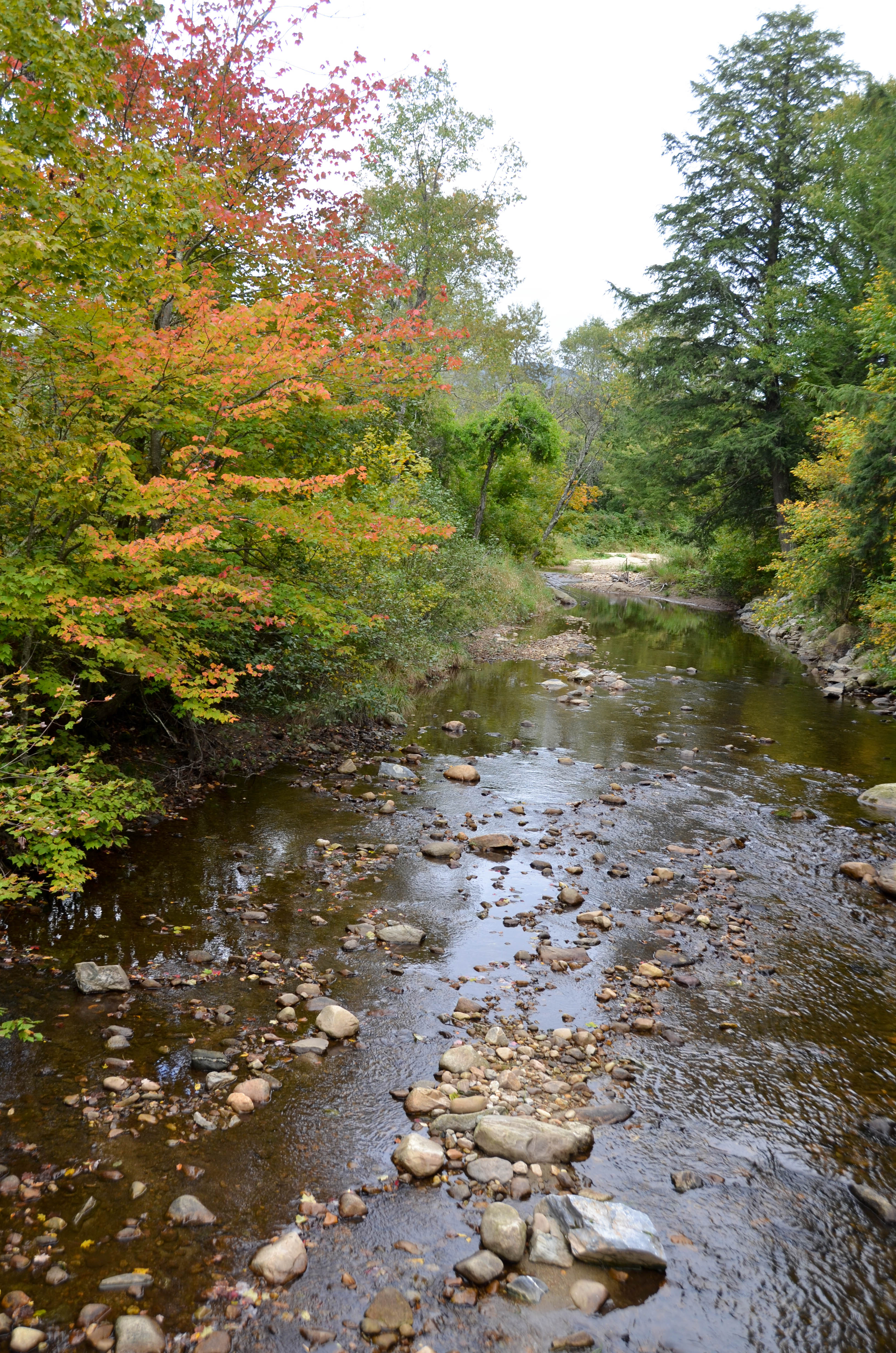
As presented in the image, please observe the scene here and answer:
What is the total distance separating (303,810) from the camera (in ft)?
27.7

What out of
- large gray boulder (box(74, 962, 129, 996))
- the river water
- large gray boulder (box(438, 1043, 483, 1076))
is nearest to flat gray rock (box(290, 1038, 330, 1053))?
the river water

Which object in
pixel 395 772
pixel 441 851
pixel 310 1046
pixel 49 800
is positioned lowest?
pixel 395 772

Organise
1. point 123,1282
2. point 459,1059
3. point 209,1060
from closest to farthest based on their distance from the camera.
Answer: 1. point 123,1282
2. point 209,1060
3. point 459,1059

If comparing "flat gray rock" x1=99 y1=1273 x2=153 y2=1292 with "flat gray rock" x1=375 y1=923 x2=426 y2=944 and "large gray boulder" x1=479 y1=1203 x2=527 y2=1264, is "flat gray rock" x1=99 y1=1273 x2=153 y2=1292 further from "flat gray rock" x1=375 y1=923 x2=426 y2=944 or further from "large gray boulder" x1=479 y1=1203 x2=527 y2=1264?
"flat gray rock" x1=375 y1=923 x2=426 y2=944

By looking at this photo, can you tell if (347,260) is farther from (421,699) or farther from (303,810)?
(421,699)

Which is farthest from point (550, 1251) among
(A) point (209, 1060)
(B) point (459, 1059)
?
(A) point (209, 1060)

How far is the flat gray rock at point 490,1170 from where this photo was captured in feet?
12.0

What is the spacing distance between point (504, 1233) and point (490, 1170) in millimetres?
420

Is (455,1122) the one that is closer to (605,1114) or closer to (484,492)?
(605,1114)

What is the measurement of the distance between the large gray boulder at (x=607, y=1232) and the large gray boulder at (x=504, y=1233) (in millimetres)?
204

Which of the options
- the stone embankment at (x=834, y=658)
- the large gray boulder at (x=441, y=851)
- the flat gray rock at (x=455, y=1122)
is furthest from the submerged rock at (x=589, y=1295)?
the stone embankment at (x=834, y=658)

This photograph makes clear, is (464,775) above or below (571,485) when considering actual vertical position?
below

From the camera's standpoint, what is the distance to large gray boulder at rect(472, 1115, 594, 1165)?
3.79 metres

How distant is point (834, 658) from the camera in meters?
20.0
